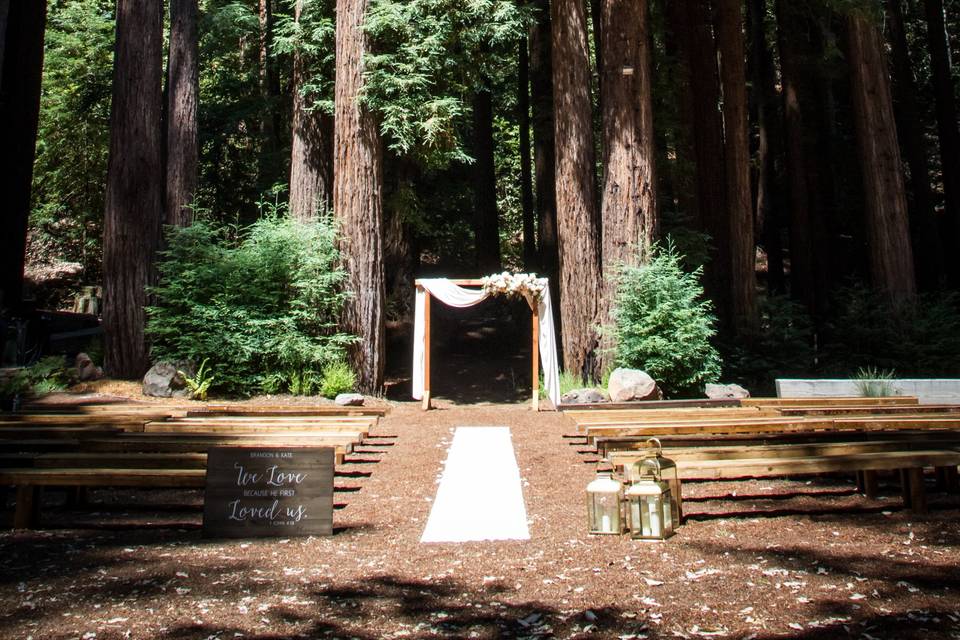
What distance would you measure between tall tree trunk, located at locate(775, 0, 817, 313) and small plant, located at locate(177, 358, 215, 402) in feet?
49.6

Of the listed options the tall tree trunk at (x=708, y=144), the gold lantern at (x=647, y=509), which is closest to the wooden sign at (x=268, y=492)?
the gold lantern at (x=647, y=509)

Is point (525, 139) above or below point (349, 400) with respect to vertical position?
above

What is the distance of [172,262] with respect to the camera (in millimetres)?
13758

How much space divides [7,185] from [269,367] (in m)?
9.07

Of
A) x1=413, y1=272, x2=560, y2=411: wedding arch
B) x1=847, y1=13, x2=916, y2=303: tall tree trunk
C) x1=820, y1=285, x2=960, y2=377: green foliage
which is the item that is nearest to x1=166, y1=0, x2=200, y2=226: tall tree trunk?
x1=413, y1=272, x2=560, y2=411: wedding arch

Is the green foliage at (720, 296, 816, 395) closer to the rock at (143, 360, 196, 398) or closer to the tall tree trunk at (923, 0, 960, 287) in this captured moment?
the tall tree trunk at (923, 0, 960, 287)

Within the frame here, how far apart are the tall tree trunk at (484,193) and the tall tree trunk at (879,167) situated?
9.38m

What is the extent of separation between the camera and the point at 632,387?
12.7m

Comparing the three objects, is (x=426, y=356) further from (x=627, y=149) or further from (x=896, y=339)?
(x=896, y=339)

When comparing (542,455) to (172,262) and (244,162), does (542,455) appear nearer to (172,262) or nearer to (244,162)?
(172,262)

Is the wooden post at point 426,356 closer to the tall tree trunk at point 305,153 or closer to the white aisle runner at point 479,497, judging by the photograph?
the tall tree trunk at point 305,153

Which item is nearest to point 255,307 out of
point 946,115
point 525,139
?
point 525,139

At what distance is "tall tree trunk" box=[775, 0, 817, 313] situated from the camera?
66.4 ft

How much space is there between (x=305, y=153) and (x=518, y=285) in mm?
5432
